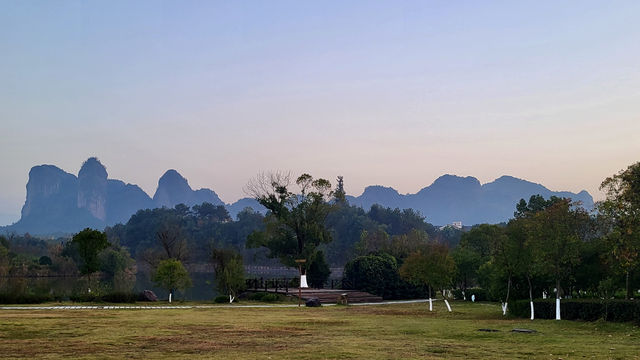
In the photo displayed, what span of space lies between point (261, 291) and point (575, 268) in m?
29.3

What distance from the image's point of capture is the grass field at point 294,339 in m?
17.6

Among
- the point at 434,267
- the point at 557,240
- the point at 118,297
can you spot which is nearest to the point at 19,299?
the point at 118,297

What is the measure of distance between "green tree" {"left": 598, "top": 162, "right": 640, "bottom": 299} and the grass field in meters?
4.38

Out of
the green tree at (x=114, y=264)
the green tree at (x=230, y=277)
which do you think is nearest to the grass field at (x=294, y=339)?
the green tree at (x=230, y=277)

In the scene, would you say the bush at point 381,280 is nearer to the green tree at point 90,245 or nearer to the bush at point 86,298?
the green tree at point 90,245

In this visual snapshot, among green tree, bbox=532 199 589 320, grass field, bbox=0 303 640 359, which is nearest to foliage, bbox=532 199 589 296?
green tree, bbox=532 199 589 320

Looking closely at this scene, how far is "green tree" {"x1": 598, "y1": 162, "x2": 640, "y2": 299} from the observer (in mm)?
29969

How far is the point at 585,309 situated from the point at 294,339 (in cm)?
1701

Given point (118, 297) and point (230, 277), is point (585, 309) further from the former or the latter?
point (118, 297)

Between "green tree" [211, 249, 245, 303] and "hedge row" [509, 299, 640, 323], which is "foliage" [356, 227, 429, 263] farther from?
"hedge row" [509, 299, 640, 323]

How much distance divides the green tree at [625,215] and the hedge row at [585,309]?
256cm

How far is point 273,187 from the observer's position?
213 ft

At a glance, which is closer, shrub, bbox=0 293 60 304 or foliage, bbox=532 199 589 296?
foliage, bbox=532 199 589 296

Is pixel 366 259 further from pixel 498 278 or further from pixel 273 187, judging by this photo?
pixel 498 278
